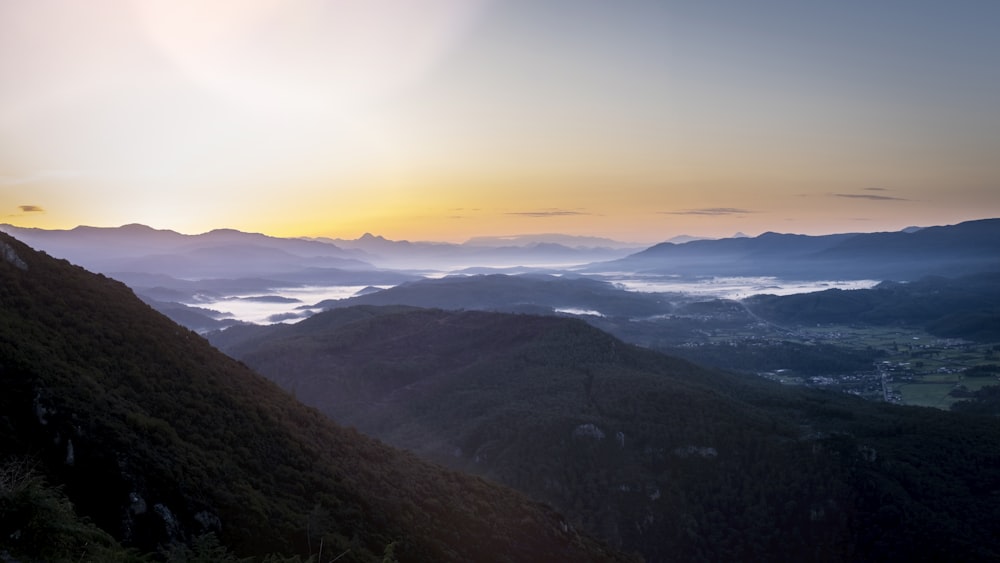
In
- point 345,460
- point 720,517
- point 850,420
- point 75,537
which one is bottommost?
point 720,517

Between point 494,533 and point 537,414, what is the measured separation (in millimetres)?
33162

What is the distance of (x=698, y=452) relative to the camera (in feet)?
191

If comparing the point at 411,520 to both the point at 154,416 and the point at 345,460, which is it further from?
the point at 154,416

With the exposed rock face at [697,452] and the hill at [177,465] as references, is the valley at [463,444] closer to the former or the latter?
the hill at [177,465]

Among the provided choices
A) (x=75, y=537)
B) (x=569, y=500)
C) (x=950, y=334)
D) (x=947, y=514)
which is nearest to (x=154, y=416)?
(x=75, y=537)

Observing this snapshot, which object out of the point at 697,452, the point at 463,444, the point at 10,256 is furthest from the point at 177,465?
the point at 697,452

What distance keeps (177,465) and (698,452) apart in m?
45.6

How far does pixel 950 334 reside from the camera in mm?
182375

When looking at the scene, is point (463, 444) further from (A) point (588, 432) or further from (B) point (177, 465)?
(B) point (177, 465)

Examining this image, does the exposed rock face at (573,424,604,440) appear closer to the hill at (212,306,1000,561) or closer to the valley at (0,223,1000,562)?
the hill at (212,306,1000,561)

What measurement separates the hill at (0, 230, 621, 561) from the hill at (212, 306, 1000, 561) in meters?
16.1

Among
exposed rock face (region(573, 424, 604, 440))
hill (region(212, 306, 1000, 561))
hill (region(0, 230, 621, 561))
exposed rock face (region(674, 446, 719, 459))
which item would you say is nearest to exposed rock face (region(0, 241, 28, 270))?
hill (region(0, 230, 621, 561))

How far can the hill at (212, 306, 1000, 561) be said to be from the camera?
4953 centimetres

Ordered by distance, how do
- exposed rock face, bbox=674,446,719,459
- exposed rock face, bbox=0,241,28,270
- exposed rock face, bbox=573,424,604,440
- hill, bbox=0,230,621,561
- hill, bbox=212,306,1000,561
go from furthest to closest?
exposed rock face, bbox=573,424,604,440, exposed rock face, bbox=674,446,719,459, hill, bbox=212,306,1000,561, exposed rock face, bbox=0,241,28,270, hill, bbox=0,230,621,561
